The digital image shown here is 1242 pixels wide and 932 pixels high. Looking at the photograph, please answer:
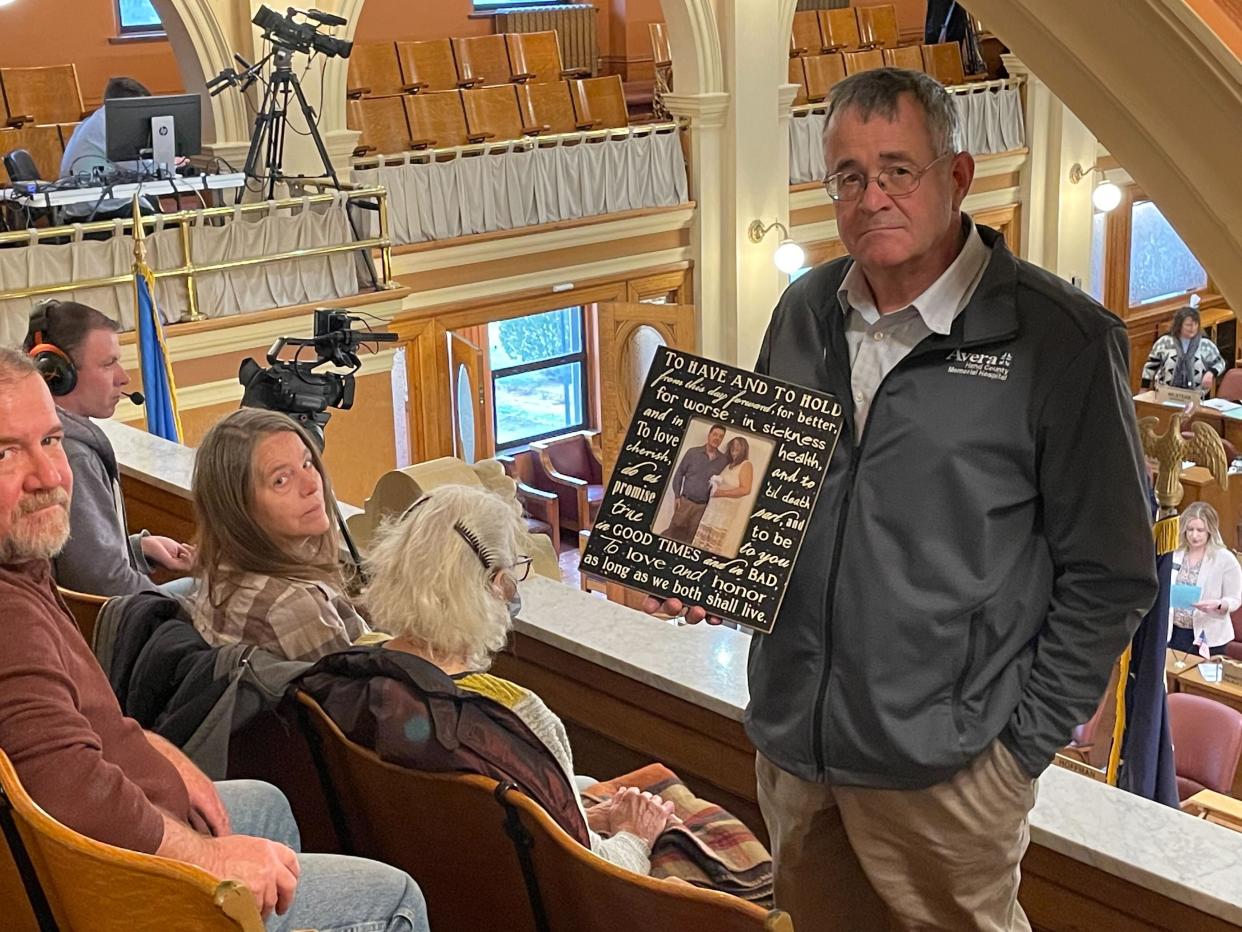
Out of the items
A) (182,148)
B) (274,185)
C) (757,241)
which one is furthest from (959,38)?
(182,148)

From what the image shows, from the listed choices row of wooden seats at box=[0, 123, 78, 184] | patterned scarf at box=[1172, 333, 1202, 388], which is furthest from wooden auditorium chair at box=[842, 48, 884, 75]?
row of wooden seats at box=[0, 123, 78, 184]

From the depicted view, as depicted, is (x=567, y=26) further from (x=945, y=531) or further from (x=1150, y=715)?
(x=945, y=531)

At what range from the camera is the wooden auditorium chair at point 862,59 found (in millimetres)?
14875

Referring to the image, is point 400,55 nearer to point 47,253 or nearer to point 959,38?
point 47,253

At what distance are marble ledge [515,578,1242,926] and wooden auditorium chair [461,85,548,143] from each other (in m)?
9.54

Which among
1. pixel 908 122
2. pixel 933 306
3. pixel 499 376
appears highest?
pixel 908 122

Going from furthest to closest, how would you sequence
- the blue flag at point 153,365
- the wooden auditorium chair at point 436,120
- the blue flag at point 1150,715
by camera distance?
1. the wooden auditorium chair at point 436,120
2. the blue flag at point 153,365
3. the blue flag at point 1150,715

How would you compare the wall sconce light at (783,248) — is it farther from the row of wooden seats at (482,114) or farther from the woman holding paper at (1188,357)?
the woman holding paper at (1188,357)

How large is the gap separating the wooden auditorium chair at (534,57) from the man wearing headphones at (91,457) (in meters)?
→ 9.90

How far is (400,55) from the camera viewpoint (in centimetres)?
1283

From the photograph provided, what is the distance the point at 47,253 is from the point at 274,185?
6.95 ft

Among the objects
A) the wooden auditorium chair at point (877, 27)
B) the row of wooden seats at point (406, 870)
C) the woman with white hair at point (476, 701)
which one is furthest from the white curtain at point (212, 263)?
the wooden auditorium chair at point (877, 27)

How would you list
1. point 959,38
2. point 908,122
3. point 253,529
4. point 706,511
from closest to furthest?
1. point 908,122
2. point 706,511
3. point 253,529
4. point 959,38

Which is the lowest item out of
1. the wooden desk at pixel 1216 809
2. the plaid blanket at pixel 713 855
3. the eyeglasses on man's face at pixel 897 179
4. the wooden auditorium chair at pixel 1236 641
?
the wooden auditorium chair at pixel 1236 641
